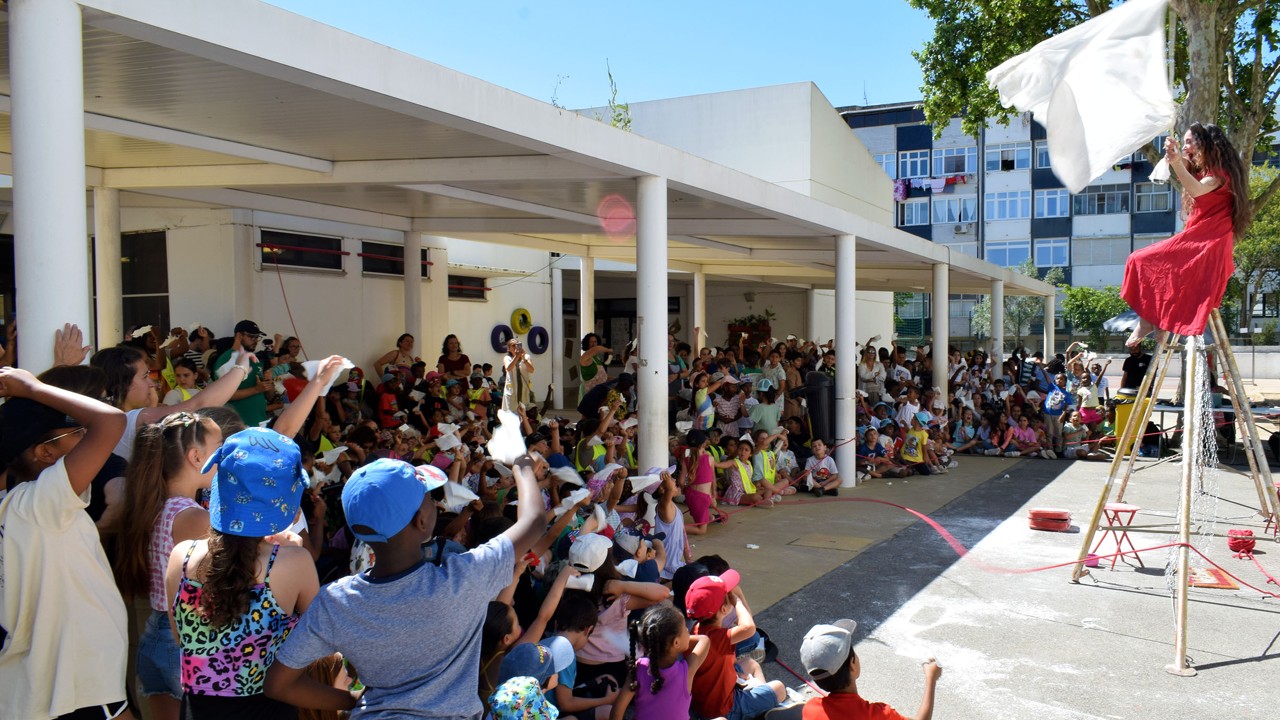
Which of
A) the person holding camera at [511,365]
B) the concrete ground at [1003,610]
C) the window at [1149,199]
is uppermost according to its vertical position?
the window at [1149,199]

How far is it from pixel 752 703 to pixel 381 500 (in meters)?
2.54

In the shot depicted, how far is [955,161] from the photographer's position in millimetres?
48844

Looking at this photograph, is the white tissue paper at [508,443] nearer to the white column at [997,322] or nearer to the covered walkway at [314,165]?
the covered walkway at [314,165]

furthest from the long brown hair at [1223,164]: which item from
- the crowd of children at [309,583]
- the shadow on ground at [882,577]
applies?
the crowd of children at [309,583]

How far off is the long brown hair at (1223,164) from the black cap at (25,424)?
21.3ft

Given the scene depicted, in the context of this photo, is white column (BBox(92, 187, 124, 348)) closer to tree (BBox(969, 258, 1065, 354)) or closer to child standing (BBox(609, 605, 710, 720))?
child standing (BBox(609, 605, 710, 720))

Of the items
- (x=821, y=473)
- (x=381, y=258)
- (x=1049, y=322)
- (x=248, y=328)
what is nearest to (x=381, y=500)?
(x=248, y=328)

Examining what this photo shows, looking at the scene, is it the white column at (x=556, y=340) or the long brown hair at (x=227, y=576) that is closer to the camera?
the long brown hair at (x=227, y=576)

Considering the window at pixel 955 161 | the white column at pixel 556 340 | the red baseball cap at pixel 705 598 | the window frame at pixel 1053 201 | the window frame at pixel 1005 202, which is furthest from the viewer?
the window at pixel 955 161

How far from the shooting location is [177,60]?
512cm

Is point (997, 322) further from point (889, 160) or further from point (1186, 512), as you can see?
point (889, 160)

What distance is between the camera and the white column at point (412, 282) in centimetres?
1265

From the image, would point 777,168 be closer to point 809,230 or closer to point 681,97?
point 681,97

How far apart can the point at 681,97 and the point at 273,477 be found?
2081cm
